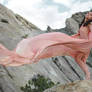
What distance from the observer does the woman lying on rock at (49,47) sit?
541cm

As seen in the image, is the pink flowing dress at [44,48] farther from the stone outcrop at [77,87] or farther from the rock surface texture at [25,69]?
the rock surface texture at [25,69]

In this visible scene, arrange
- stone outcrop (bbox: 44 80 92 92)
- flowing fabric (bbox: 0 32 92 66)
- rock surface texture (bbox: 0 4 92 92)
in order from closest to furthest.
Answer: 1. flowing fabric (bbox: 0 32 92 66)
2. stone outcrop (bbox: 44 80 92 92)
3. rock surface texture (bbox: 0 4 92 92)

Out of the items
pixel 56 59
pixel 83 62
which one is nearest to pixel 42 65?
pixel 56 59

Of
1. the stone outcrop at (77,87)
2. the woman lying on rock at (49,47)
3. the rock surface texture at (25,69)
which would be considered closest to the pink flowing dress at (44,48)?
the woman lying on rock at (49,47)

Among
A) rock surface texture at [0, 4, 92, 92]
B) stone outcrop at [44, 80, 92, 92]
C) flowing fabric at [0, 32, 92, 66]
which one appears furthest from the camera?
rock surface texture at [0, 4, 92, 92]

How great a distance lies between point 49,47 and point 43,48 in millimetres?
537

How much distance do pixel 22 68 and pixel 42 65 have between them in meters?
1.50

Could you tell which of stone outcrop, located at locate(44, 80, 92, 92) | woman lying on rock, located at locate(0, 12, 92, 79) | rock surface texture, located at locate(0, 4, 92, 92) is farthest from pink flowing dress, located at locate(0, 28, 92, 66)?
rock surface texture, located at locate(0, 4, 92, 92)

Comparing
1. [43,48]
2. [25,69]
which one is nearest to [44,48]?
[43,48]

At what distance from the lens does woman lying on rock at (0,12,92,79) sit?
541cm

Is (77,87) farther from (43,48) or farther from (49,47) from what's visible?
(43,48)

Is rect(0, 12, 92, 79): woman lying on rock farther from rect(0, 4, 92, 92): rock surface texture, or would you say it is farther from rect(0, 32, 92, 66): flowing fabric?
rect(0, 4, 92, 92): rock surface texture

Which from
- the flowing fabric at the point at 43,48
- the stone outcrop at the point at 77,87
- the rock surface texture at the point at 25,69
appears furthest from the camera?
the rock surface texture at the point at 25,69

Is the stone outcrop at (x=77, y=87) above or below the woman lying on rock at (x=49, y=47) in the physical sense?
below
